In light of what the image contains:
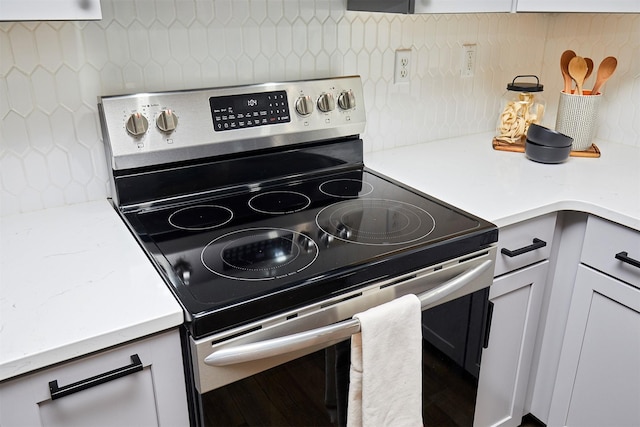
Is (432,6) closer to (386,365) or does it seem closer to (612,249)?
(612,249)

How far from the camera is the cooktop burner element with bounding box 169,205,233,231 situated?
1.21m

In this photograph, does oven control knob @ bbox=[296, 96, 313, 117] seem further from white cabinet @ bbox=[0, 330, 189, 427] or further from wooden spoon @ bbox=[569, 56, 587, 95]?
wooden spoon @ bbox=[569, 56, 587, 95]

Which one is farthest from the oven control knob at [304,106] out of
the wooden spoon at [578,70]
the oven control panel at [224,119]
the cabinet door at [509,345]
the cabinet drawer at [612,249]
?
the wooden spoon at [578,70]

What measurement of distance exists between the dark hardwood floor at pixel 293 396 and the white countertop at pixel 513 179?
0.38 metres

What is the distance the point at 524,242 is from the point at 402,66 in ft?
2.24

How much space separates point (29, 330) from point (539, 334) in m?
1.33

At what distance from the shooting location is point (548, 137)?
1.62 metres

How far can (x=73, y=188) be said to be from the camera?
1.34 m

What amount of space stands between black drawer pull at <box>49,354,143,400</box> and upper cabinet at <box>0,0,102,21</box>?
0.59 m

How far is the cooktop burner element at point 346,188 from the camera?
1412 millimetres

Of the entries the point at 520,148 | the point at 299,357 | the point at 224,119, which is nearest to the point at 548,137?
the point at 520,148

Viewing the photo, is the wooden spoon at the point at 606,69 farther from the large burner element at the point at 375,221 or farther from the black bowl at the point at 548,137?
the large burner element at the point at 375,221

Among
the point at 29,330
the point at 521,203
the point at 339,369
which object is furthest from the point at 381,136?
the point at 29,330

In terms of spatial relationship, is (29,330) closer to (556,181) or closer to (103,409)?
(103,409)
